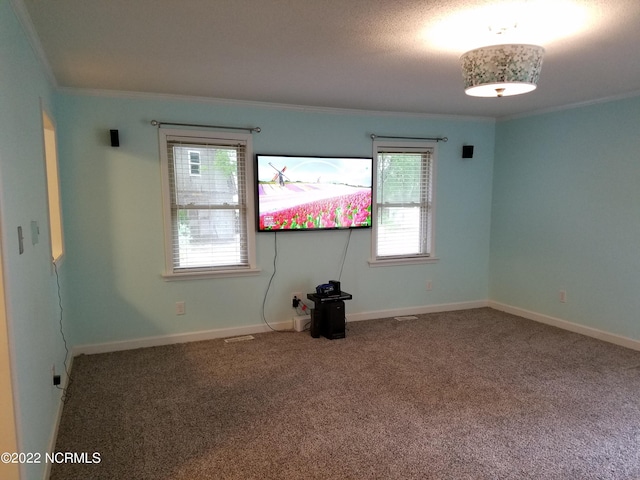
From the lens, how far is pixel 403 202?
16.0ft

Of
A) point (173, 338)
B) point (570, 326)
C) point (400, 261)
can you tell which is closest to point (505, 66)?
point (400, 261)

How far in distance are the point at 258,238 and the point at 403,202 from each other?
179 cm

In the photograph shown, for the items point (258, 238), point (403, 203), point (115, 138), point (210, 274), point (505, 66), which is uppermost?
point (505, 66)

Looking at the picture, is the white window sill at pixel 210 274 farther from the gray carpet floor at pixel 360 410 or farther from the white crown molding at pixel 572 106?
the white crown molding at pixel 572 106

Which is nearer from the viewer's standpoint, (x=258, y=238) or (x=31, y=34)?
(x=31, y=34)

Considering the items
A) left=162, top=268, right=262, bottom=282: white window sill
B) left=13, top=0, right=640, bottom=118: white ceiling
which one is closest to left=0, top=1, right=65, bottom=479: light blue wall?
left=13, top=0, right=640, bottom=118: white ceiling

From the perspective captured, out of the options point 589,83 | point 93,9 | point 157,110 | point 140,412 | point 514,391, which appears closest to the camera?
point 93,9

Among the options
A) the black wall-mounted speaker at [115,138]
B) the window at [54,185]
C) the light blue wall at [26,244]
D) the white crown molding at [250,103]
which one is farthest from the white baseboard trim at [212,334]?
the white crown molding at [250,103]

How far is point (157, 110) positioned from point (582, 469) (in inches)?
160

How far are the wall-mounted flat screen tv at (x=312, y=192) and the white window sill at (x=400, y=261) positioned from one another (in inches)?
19.5

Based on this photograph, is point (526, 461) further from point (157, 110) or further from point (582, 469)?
point (157, 110)

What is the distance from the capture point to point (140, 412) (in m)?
2.73

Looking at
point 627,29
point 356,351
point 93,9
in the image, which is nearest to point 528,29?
point 627,29

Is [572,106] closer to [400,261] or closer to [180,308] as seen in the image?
[400,261]
